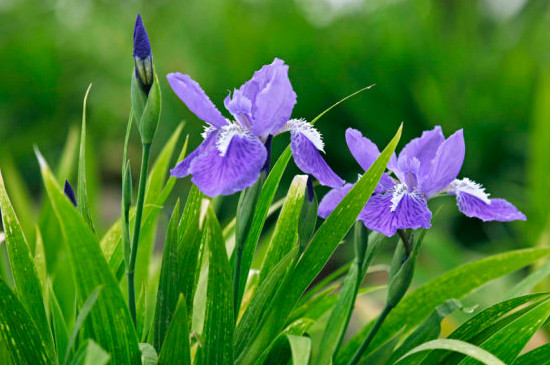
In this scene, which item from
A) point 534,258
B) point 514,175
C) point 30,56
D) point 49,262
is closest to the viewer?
point 534,258

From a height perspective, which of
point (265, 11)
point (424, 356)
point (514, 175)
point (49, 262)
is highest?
point (265, 11)

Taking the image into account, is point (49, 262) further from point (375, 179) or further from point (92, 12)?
point (92, 12)

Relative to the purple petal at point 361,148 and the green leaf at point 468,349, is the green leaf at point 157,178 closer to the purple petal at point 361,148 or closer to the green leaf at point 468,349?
the purple petal at point 361,148

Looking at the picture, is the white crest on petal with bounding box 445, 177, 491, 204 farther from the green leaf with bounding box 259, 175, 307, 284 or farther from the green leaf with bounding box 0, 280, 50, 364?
the green leaf with bounding box 0, 280, 50, 364

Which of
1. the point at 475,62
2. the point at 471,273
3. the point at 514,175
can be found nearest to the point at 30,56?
the point at 475,62

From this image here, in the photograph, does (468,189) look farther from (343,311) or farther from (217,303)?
(217,303)
